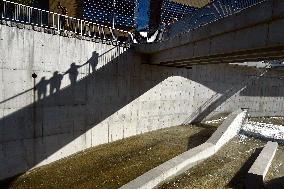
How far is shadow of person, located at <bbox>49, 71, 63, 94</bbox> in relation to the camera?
50.1ft

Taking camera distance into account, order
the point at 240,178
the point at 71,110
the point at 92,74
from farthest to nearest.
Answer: the point at 92,74, the point at 71,110, the point at 240,178

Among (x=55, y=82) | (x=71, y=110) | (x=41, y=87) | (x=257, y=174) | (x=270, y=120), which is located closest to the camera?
(x=257, y=174)

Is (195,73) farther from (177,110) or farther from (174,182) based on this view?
(174,182)

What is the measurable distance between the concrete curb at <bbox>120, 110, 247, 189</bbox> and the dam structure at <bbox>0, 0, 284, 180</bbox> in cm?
462

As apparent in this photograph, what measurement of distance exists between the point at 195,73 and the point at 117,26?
7540 millimetres

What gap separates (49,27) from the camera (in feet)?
49.5

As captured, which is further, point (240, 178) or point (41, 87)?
point (41, 87)

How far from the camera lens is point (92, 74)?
17.3m

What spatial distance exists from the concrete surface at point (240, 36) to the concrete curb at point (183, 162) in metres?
4.92

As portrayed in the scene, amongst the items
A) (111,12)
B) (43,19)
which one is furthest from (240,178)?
(111,12)

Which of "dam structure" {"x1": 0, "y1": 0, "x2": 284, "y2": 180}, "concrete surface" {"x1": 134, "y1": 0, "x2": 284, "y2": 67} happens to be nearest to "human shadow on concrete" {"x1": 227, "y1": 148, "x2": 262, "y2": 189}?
"dam structure" {"x1": 0, "y1": 0, "x2": 284, "y2": 180}

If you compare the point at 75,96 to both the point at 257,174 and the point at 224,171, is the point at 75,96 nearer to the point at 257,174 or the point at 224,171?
the point at 224,171

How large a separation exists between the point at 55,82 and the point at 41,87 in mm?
839

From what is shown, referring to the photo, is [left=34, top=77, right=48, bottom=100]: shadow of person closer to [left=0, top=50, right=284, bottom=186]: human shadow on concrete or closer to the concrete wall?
the concrete wall
